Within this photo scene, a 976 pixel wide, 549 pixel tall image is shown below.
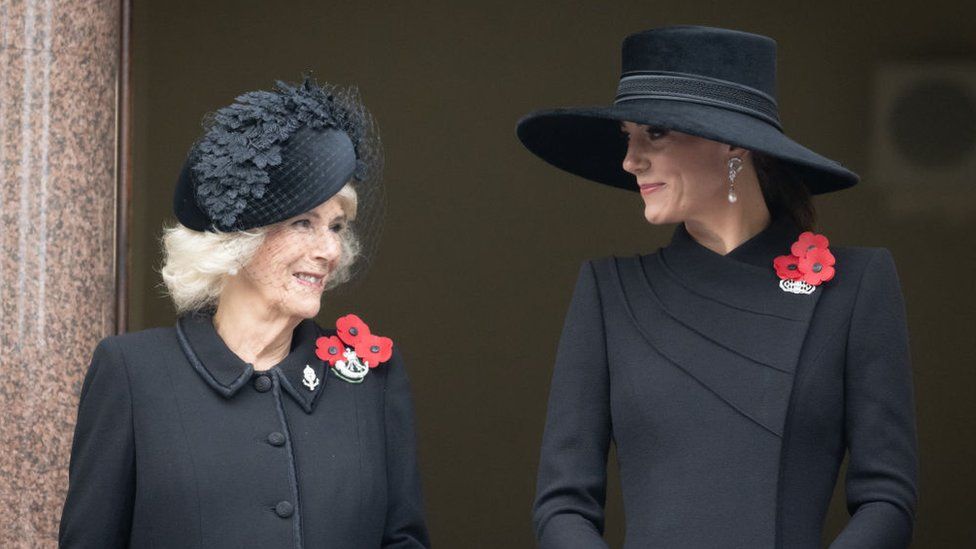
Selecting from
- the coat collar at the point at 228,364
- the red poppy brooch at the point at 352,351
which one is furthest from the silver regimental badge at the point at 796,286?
the coat collar at the point at 228,364

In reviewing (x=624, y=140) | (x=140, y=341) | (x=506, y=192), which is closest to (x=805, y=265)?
(x=624, y=140)

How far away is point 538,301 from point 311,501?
13.2ft

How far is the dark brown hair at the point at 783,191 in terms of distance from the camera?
286 centimetres

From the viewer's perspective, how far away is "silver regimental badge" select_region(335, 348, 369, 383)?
3.05 metres

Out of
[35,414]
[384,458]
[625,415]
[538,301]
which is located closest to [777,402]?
[625,415]

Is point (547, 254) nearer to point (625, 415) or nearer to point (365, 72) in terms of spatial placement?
point (365, 72)

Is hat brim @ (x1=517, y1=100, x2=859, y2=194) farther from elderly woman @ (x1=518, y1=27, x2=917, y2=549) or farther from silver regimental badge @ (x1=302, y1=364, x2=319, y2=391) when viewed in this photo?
silver regimental badge @ (x1=302, y1=364, x2=319, y2=391)

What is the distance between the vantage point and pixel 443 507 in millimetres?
6816

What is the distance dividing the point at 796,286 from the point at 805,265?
39mm

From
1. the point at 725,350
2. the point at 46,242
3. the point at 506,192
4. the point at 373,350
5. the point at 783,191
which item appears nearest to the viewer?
the point at 725,350

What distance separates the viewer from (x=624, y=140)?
10.0 feet

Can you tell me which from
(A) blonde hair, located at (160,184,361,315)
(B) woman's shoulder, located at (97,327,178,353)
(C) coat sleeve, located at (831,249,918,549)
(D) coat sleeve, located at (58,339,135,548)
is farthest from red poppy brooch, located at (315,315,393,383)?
(C) coat sleeve, located at (831,249,918,549)

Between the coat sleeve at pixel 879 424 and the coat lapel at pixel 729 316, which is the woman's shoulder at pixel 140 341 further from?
the coat sleeve at pixel 879 424

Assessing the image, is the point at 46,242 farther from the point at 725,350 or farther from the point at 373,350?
the point at 725,350
